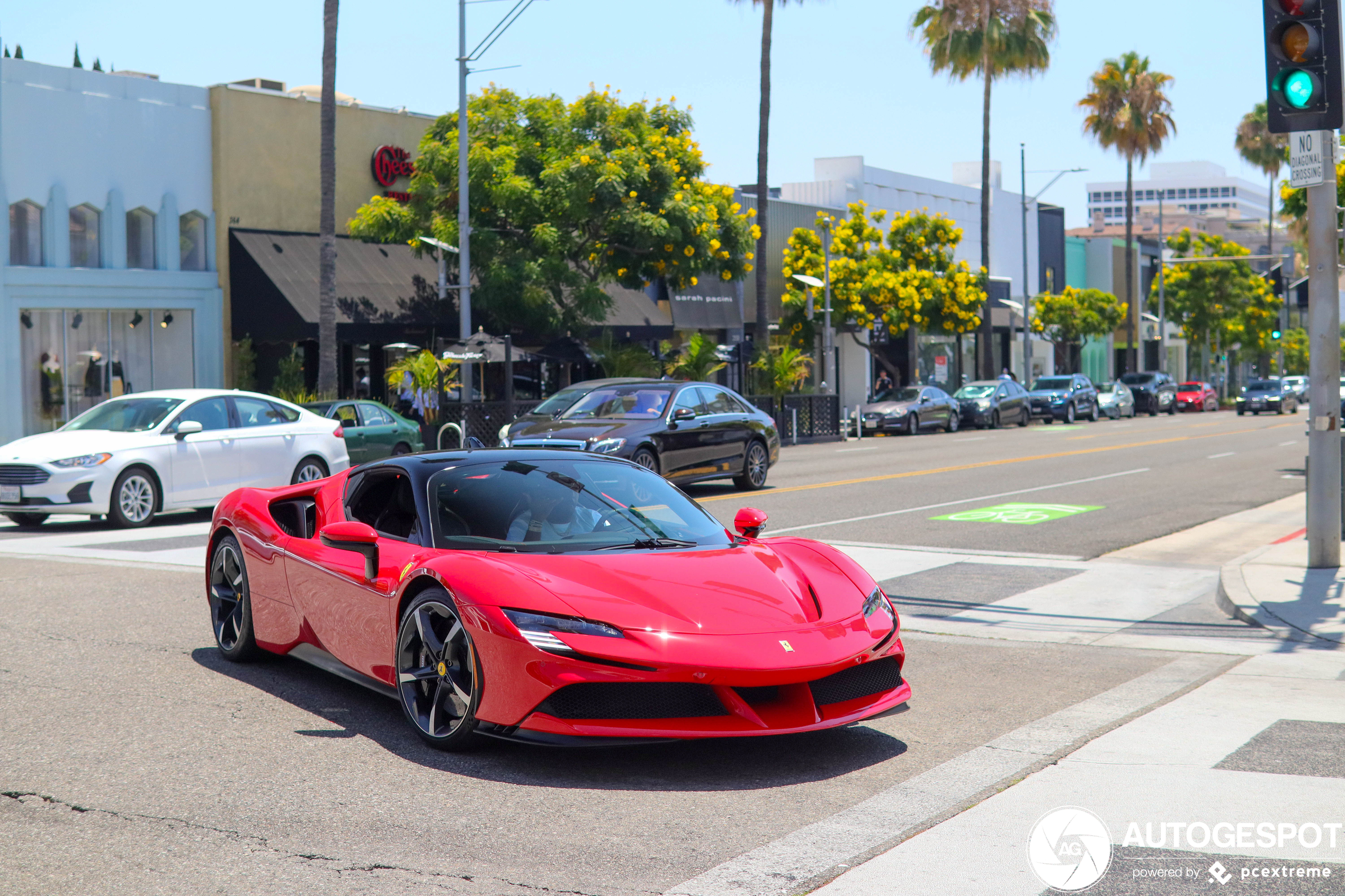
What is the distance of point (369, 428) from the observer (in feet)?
68.9

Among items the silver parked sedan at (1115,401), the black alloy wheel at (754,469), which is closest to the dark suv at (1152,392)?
the silver parked sedan at (1115,401)

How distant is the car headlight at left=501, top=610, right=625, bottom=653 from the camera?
206 inches

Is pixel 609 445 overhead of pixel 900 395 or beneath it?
beneath

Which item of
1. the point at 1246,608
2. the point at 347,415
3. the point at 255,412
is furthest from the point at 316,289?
the point at 1246,608

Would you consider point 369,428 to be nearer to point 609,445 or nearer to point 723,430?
point 609,445

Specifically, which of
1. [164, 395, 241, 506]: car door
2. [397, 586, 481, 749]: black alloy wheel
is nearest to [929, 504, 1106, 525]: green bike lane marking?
[164, 395, 241, 506]: car door

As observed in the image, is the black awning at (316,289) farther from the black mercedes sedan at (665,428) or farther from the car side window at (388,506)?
the car side window at (388,506)

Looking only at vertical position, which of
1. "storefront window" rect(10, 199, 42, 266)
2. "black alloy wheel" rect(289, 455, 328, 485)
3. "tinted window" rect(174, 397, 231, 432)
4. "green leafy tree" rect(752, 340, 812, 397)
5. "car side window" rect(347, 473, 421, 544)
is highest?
"storefront window" rect(10, 199, 42, 266)

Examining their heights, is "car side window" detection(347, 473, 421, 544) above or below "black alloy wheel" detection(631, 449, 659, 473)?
above

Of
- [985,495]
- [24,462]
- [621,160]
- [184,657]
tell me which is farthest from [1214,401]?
[184,657]

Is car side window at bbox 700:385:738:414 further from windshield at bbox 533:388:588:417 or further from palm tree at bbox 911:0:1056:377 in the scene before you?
palm tree at bbox 911:0:1056:377

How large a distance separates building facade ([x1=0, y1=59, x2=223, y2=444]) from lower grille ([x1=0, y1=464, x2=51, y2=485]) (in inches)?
467

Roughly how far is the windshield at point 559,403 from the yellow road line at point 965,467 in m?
2.18

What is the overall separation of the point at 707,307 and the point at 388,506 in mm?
36030
